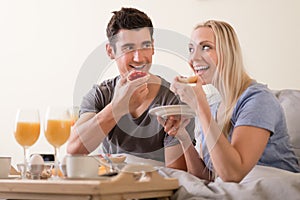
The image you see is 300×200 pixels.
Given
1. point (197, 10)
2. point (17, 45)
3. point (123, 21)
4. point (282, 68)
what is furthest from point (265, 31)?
point (17, 45)

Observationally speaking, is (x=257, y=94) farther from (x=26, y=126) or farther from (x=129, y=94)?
(x=26, y=126)

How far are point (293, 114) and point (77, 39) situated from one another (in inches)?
62.5

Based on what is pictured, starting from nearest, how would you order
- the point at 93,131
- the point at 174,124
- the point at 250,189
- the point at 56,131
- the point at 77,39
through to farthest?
the point at 250,189, the point at 56,131, the point at 174,124, the point at 93,131, the point at 77,39

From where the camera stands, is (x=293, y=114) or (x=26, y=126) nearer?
(x=26, y=126)

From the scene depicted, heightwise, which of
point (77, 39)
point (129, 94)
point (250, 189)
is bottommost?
point (250, 189)

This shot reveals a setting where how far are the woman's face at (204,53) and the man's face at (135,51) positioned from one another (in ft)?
1.06

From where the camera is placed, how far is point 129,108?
2311 millimetres

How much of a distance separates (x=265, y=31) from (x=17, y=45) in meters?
1.64

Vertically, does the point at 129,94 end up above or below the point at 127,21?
below

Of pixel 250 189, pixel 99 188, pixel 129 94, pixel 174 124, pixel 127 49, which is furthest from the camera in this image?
pixel 127 49

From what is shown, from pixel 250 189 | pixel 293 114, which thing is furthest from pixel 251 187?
pixel 293 114

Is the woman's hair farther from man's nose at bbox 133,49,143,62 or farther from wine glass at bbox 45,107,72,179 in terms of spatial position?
wine glass at bbox 45,107,72,179

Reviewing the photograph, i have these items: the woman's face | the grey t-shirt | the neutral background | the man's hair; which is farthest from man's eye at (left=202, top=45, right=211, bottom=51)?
the neutral background

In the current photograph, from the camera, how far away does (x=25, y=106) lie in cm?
346
